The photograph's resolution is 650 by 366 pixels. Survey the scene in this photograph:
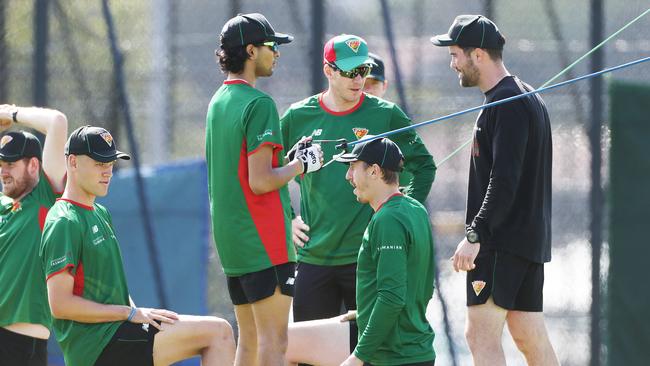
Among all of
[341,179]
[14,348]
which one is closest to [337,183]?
[341,179]

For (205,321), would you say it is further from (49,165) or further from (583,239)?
(583,239)

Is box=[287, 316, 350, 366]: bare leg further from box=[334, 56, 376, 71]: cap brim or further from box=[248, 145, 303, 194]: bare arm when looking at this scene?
box=[334, 56, 376, 71]: cap brim

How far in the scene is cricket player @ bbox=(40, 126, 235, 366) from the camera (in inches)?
192

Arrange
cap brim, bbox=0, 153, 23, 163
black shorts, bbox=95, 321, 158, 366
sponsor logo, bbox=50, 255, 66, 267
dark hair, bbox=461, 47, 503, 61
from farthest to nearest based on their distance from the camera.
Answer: cap brim, bbox=0, 153, 23, 163
dark hair, bbox=461, 47, 503, 61
black shorts, bbox=95, 321, 158, 366
sponsor logo, bbox=50, 255, 66, 267

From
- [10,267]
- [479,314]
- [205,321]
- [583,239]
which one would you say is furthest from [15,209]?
[583,239]

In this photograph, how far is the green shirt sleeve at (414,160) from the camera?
5.66 m

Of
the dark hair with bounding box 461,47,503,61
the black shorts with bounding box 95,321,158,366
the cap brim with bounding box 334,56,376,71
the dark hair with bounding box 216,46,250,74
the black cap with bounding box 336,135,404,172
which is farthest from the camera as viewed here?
the cap brim with bounding box 334,56,376,71

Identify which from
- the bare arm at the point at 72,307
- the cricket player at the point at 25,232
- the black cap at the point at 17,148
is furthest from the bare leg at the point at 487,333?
the black cap at the point at 17,148

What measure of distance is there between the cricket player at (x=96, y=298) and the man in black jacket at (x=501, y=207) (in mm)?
1179

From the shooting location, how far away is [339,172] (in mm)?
5664

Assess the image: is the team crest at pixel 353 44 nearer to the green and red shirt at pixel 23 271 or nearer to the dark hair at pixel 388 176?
the dark hair at pixel 388 176

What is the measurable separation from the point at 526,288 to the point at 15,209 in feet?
8.68

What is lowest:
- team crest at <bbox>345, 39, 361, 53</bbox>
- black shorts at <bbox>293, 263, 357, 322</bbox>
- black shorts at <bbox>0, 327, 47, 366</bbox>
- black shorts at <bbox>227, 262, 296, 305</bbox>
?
black shorts at <bbox>0, 327, 47, 366</bbox>

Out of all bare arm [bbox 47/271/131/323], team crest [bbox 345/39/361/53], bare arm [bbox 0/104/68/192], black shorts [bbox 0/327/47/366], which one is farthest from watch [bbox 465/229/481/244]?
black shorts [bbox 0/327/47/366]
